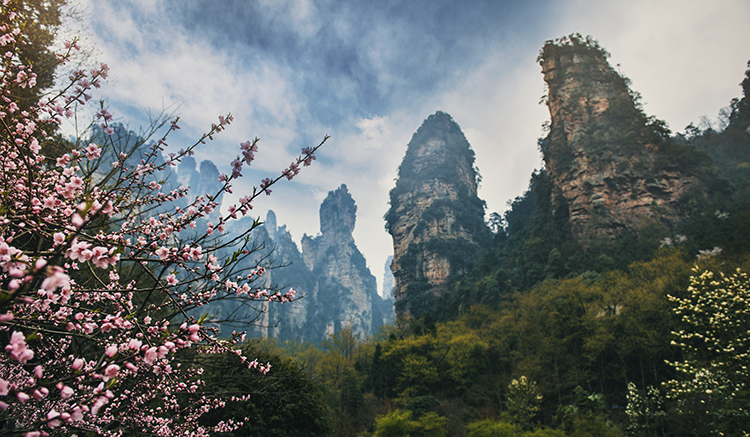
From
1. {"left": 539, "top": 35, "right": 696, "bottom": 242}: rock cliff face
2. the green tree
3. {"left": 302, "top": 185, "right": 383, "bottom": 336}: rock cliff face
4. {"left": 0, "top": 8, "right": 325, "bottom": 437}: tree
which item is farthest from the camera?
{"left": 302, "top": 185, "right": 383, "bottom": 336}: rock cliff face

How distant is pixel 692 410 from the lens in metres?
9.95

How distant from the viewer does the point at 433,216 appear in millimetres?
52094

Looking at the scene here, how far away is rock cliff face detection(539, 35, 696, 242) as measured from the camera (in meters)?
27.7

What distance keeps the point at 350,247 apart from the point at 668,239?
85.1 meters

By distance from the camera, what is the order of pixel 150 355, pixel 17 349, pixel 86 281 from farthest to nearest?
pixel 86 281
pixel 150 355
pixel 17 349

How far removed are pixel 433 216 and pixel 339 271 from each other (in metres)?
55.9

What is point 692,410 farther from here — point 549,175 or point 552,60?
point 552,60

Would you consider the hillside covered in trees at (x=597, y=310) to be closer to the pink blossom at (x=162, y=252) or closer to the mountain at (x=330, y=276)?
the pink blossom at (x=162, y=252)

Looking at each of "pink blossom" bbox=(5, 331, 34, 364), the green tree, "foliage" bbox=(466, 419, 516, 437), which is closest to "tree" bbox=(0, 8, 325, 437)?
"pink blossom" bbox=(5, 331, 34, 364)

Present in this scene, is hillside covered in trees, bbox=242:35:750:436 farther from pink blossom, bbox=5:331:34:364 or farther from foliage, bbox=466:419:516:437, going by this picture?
pink blossom, bbox=5:331:34:364

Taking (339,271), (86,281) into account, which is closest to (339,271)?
(339,271)

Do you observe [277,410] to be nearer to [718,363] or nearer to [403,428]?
[403,428]

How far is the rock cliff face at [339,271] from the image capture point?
309ft

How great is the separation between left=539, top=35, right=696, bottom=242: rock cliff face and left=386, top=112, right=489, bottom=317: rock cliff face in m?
19.1
